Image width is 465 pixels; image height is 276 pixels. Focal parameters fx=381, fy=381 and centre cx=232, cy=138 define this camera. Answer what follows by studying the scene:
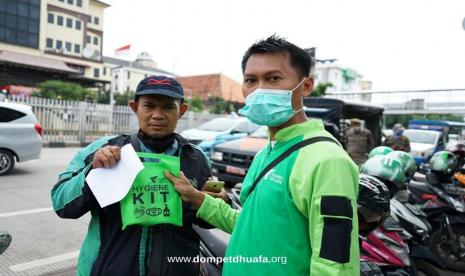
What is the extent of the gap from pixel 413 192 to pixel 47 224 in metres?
4.52

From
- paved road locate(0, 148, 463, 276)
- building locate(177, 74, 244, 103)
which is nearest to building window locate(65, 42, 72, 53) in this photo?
building locate(177, 74, 244, 103)

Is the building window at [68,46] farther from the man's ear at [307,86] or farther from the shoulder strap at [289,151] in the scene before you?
the shoulder strap at [289,151]

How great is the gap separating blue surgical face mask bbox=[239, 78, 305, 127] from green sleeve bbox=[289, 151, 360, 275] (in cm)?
33

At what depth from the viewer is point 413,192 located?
4.65 meters

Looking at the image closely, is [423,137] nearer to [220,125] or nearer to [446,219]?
[220,125]

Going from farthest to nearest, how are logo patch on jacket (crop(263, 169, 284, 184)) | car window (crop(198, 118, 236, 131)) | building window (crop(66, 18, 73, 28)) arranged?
building window (crop(66, 18, 73, 28))
car window (crop(198, 118, 236, 131))
logo patch on jacket (crop(263, 169, 284, 184))

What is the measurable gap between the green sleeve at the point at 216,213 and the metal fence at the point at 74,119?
12.8m

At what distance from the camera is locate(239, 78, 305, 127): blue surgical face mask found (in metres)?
1.46

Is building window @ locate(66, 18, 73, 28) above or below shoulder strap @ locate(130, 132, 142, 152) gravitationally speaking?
above

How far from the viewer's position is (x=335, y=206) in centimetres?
113

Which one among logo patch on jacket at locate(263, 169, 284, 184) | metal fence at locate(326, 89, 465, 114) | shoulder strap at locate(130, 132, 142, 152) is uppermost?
metal fence at locate(326, 89, 465, 114)

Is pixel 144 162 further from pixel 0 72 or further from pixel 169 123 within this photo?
pixel 0 72

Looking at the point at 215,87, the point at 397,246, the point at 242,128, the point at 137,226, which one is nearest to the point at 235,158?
the point at 242,128

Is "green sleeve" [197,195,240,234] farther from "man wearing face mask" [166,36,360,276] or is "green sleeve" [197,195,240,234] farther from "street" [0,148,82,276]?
"street" [0,148,82,276]
